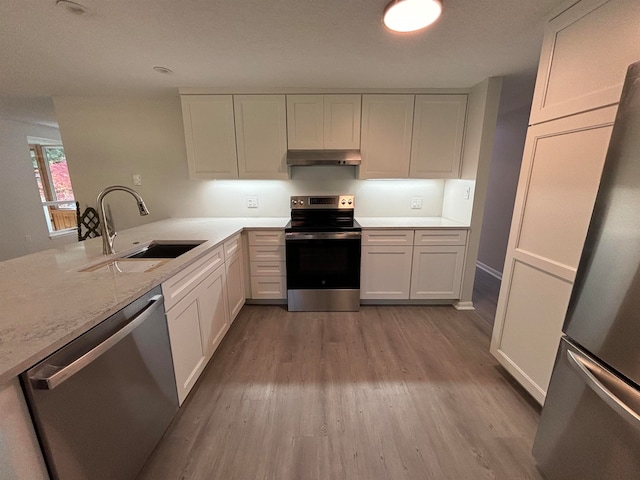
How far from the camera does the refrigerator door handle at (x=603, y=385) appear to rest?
816 mm

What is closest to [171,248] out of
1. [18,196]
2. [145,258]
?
[145,258]

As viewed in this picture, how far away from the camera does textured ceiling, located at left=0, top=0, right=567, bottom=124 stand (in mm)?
1317

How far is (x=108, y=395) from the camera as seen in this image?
→ 0.97 metres

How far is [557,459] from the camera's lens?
108 centimetres

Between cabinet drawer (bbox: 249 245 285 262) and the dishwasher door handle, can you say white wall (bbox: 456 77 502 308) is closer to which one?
cabinet drawer (bbox: 249 245 285 262)

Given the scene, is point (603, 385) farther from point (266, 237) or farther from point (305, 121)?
point (305, 121)

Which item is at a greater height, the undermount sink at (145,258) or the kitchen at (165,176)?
the kitchen at (165,176)

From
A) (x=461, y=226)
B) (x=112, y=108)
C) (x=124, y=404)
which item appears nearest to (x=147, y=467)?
(x=124, y=404)

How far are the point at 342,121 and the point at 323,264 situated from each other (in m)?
1.46

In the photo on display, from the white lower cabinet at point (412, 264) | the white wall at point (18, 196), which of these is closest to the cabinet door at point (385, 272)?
Result: the white lower cabinet at point (412, 264)

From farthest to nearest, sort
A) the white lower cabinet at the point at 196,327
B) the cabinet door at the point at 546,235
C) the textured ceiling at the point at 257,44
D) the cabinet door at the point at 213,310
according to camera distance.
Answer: the cabinet door at the point at 213,310 < the white lower cabinet at the point at 196,327 < the textured ceiling at the point at 257,44 < the cabinet door at the point at 546,235

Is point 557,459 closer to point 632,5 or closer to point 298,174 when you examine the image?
point 632,5

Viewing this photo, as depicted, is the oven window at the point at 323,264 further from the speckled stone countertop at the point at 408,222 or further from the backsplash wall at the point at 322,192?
the backsplash wall at the point at 322,192

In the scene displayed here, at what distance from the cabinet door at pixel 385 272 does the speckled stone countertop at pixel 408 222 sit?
0.23m
